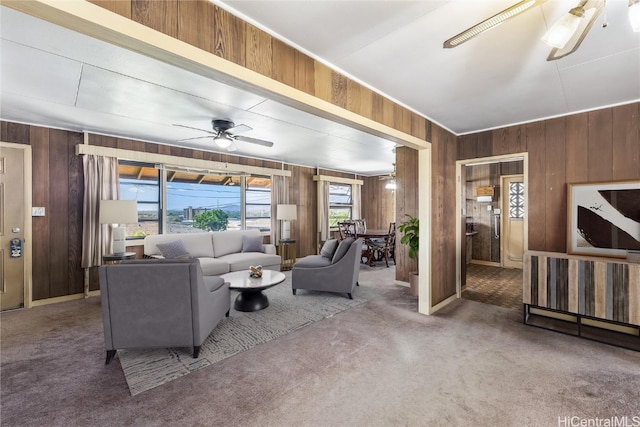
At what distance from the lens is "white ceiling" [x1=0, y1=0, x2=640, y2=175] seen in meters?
1.74

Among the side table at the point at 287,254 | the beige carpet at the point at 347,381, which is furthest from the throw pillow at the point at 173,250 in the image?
the side table at the point at 287,254

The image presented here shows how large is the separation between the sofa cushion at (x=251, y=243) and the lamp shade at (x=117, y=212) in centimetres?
204

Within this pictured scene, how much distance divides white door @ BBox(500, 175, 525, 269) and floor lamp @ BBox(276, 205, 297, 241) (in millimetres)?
4656

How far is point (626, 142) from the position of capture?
302 centimetres

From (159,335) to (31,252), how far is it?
298 cm

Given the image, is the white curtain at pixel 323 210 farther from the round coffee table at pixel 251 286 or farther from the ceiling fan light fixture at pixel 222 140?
the ceiling fan light fixture at pixel 222 140

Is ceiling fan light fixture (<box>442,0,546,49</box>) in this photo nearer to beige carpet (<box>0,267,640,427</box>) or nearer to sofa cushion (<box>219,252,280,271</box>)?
beige carpet (<box>0,267,640,427</box>)

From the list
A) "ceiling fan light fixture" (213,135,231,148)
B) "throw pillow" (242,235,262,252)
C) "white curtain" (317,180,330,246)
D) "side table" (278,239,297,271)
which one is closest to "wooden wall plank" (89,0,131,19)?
"ceiling fan light fixture" (213,135,231,148)

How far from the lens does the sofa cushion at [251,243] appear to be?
5668 mm

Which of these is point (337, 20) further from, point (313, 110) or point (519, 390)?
point (519, 390)

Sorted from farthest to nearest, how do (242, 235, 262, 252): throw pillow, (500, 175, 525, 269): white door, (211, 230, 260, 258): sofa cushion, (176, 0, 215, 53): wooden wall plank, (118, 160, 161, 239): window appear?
(500, 175, 525, 269): white door
(242, 235, 262, 252): throw pillow
(211, 230, 260, 258): sofa cushion
(118, 160, 161, 239): window
(176, 0, 215, 53): wooden wall plank

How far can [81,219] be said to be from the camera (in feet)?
14.0

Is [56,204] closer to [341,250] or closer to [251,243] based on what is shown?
[251,243]

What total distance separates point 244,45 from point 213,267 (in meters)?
3.67
